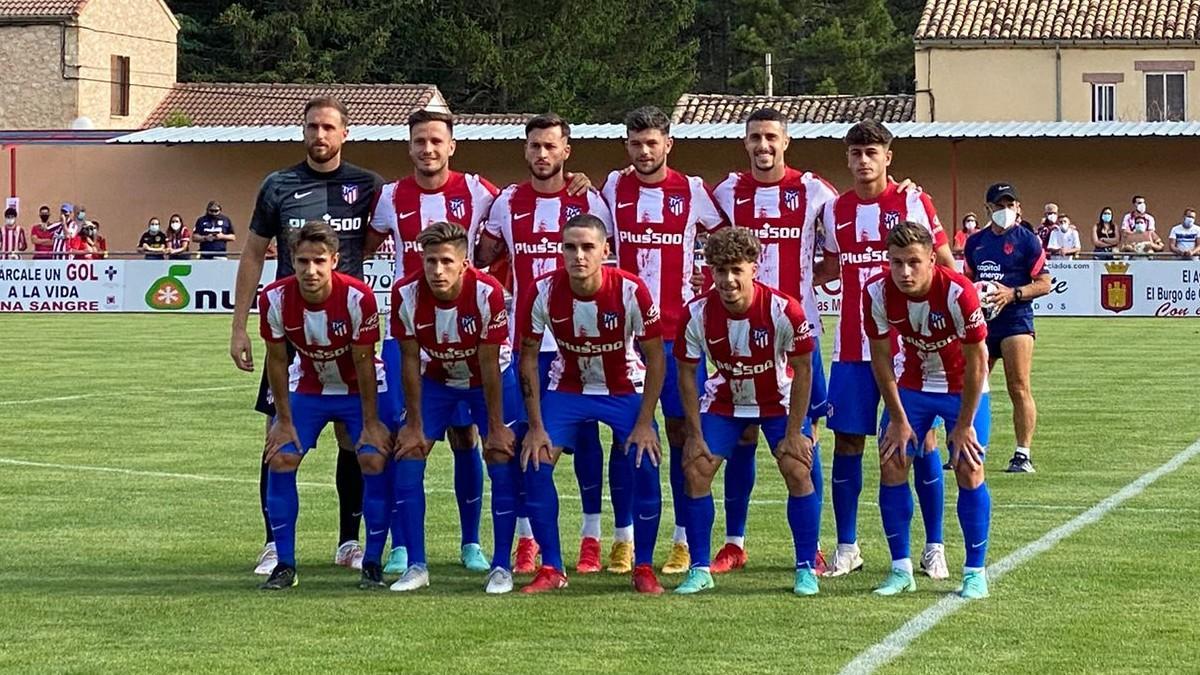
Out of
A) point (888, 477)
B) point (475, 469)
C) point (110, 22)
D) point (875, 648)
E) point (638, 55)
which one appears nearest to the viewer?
point (875, 648)

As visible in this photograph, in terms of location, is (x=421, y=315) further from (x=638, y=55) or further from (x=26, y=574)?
(x=638, y=55)

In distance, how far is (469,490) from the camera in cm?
884

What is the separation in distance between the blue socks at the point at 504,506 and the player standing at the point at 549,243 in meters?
0.42

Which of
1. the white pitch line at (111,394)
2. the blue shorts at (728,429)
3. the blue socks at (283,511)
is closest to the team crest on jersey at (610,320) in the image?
the blue shorts at (728,429)

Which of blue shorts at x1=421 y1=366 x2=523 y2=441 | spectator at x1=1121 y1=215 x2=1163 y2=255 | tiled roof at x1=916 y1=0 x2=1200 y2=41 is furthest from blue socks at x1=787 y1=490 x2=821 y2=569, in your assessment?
tiled roof at x1=916 y1=0 x2=1200 y2=41

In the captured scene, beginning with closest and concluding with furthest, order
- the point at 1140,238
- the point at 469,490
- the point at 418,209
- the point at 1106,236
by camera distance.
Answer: the point at 469,490, the point at 418,209, the point at 1140,238, the point at 1106,236

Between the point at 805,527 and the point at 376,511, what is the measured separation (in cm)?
181

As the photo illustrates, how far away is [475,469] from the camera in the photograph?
8875mm

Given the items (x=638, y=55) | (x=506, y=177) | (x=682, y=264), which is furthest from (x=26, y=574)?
(x=638, y=55)

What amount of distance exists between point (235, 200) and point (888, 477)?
36268mm

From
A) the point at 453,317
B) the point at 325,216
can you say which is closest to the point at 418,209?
the point at 325,216

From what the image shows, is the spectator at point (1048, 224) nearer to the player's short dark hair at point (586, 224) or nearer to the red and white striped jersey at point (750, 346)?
the red and white striped jersey at point (750, 346)

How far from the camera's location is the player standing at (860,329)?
8.40m

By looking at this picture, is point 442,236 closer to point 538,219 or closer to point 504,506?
point 538,219
